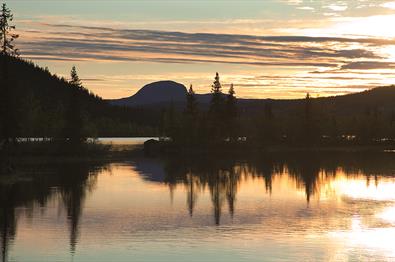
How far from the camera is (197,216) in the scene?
4781 cm

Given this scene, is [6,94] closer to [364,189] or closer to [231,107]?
[364,189]

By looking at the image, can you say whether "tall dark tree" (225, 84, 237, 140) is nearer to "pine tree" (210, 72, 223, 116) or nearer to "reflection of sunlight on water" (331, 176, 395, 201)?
"pine tree" (210, 72, 223, 116)

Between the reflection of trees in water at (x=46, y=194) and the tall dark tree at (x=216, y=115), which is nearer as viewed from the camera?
the reflection of trees in water at (x=46, y=194)

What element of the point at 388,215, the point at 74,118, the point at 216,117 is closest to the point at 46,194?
the point at 388,215

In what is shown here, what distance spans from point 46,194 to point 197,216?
17.9 meters

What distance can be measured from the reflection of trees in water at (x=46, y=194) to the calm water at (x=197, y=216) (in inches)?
3.1

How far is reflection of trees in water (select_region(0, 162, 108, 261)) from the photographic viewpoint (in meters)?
42.2

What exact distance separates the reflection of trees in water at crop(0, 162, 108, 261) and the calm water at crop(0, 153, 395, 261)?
8cm

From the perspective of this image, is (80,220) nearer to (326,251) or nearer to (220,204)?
(220,204)

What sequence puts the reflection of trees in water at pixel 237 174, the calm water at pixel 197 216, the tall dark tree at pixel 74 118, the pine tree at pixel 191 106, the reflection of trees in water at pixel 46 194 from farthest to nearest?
1. the pine tree at pixel 191 106
2. the tall dark tree at pixel 74 118
3. the reflection of trees in water at pixel 237 174
4. the reflection of trees in water at pixel 46 194
5. the calm water at pixel 197 216

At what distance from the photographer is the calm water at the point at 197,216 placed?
3496 centimetres

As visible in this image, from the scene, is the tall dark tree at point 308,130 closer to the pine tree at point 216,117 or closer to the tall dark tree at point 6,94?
the pine tree at point 216,117

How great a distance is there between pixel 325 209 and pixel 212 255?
65.6ft

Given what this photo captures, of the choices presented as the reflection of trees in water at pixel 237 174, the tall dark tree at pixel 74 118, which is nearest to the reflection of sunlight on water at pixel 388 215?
the reflection of trees in water at pixel 237 174
